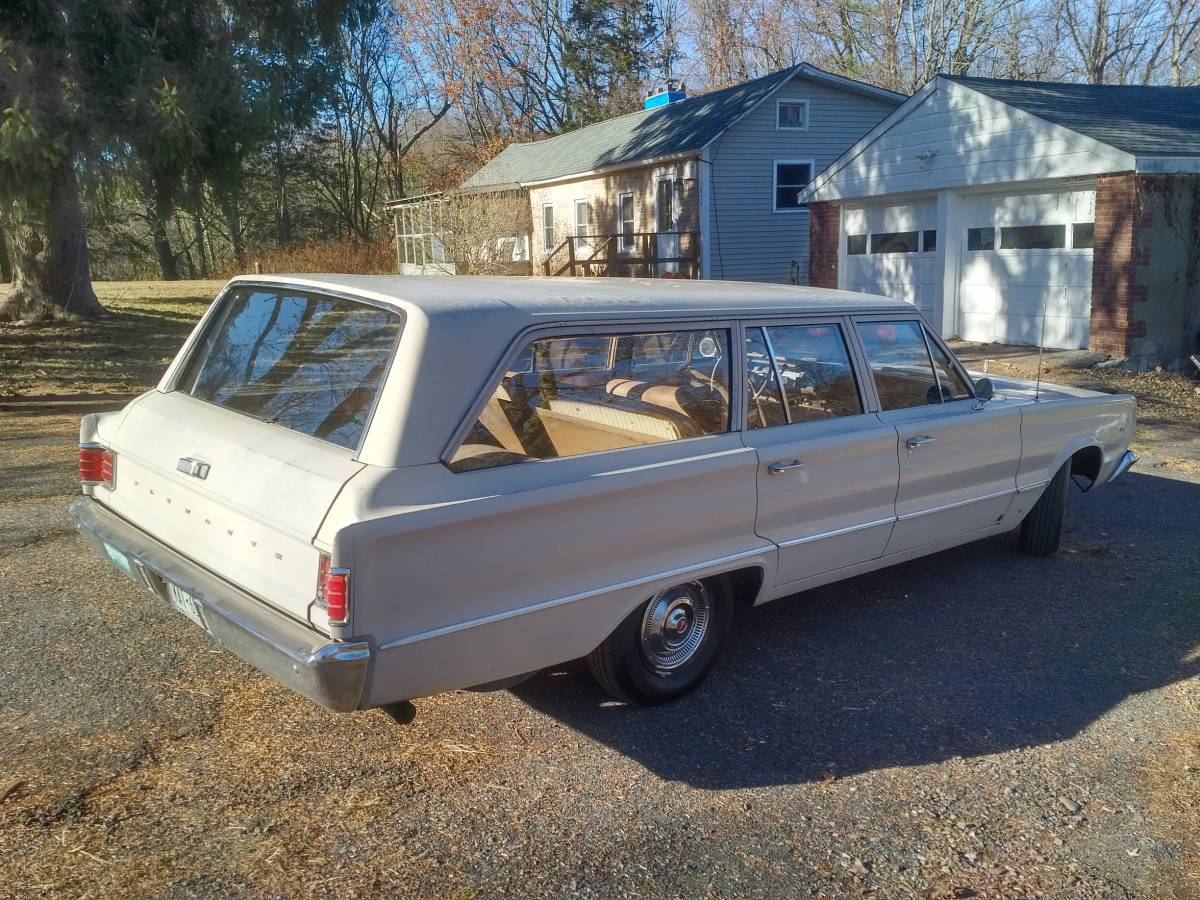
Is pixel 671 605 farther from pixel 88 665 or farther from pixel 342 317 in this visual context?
pixel 88 665

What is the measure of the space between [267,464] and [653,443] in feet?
4.66

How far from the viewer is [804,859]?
317 cm

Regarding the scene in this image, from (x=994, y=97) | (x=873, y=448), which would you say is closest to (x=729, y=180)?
(x=994, y=97)

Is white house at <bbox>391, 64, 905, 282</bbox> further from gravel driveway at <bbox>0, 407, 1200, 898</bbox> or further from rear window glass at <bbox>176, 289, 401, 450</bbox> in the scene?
rear window glass at <bbox>176, 289, 401, 450</bbox>

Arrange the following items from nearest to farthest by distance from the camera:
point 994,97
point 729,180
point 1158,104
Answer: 1. point 994,97
2. point 1158,104
3. point 729,180

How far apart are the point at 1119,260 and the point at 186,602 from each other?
41.2ft

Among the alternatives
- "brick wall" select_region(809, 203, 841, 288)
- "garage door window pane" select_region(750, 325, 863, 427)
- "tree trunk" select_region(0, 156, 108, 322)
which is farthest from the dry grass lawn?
"brick wall" select_region(809, 203, 841, 288)

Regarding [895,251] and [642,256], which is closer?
[895,251]

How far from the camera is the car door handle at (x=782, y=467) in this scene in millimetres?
4188

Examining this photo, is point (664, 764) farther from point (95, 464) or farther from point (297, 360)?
point (95, 464)

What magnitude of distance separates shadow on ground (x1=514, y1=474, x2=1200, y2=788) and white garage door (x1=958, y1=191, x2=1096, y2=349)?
855 cm

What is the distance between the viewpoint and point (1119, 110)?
48.5 feet

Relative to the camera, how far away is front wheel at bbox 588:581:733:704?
3920mm

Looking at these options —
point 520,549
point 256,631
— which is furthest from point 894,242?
point 256,631
